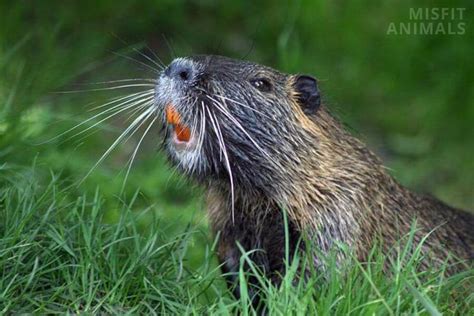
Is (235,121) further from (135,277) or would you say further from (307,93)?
(135,277)

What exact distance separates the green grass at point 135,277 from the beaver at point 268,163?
0.24 meters

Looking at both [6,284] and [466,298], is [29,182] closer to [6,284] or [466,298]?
[6,284]

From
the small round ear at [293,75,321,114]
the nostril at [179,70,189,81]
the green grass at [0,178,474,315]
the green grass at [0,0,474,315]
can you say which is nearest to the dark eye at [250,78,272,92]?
the small round ear at [293,75,321,114]

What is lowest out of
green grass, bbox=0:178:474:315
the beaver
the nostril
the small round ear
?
green grass, bbox=0:178:474:315

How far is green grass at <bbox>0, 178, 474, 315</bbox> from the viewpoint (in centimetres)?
424

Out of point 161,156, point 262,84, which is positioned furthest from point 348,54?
point 262,84

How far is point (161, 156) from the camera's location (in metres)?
6.27

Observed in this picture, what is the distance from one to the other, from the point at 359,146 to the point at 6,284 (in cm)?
179

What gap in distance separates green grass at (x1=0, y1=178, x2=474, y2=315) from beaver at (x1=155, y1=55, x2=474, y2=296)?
0.24 metres

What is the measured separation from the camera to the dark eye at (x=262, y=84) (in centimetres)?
510

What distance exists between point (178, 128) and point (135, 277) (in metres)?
0.67

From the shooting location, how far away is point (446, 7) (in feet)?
28.1

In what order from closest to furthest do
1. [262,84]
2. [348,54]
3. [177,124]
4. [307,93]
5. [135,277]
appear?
1. [135,277]
2. [177,124]
3. [262,84]
4. [307,93]
5. [348,54]

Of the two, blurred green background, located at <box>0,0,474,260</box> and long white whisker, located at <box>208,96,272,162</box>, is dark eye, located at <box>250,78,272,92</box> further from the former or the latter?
blurred green background, located at <box>0,0,474,260</box>
